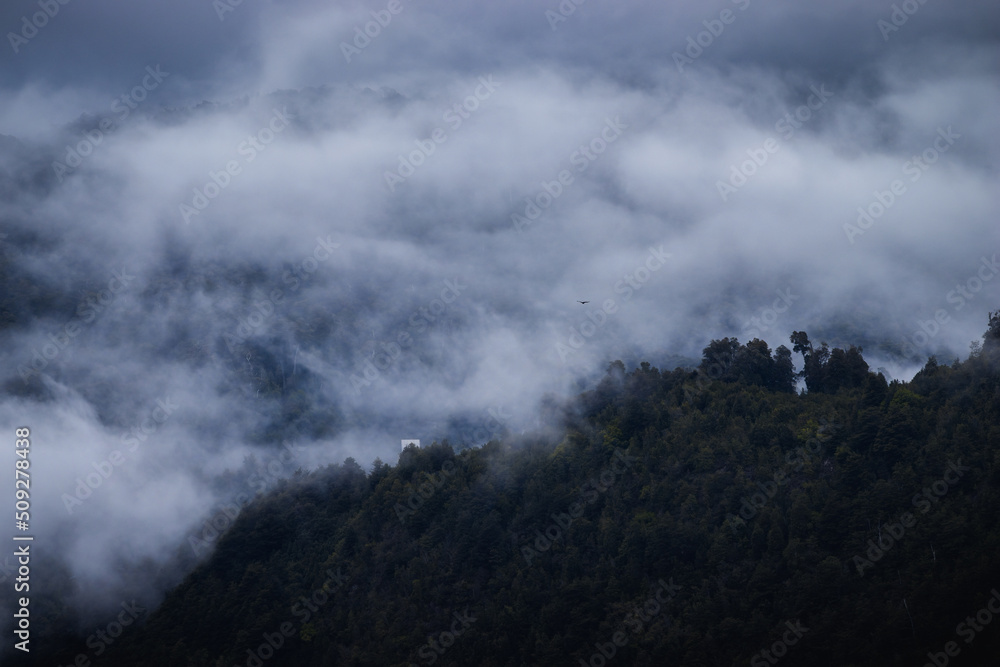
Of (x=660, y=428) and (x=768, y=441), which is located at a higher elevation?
(x=660, y=428)

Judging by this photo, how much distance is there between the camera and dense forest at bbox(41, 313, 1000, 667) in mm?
67062

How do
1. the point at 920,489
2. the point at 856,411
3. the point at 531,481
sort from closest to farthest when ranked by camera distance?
the point at 920,489 → the point at 856,411 → the point at 531,481

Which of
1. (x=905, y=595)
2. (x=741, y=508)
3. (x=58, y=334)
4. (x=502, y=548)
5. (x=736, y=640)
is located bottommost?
(x=905, y=595)

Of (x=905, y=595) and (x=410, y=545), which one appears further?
(x=410, y=545)

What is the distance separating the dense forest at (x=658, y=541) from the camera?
67062 mm

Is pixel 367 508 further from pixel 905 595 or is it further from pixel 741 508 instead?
pixel 905 595

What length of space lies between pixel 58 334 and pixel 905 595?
159m

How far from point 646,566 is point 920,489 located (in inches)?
876

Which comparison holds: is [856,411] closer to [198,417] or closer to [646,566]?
[646,566]

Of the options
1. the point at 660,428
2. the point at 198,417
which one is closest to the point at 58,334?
the point at 198,417

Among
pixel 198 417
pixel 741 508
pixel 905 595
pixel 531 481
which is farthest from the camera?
pixel 198 417

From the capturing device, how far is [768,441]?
8362 centimetres

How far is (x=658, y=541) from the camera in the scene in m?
76.1

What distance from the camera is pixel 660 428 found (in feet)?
295
